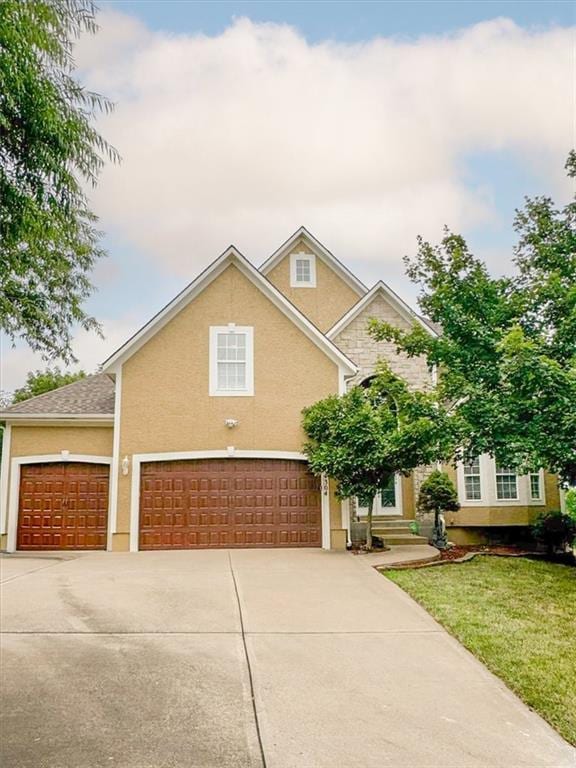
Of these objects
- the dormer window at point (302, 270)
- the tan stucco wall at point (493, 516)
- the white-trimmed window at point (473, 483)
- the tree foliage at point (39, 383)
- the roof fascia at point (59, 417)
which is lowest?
the tan stucco wall at point (493, 516)

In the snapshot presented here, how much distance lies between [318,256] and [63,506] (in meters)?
11.3

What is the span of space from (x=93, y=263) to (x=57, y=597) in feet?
34.0

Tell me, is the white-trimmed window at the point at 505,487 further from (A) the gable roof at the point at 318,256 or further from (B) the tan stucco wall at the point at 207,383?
(A) the gable roof at the point at 318,256

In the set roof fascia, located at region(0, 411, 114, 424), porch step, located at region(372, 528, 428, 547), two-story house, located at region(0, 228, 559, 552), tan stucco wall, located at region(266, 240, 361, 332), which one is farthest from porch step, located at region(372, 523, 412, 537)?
roof fascia, located at region(0, 411, 114, 424)

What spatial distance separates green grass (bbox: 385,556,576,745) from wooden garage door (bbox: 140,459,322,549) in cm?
380

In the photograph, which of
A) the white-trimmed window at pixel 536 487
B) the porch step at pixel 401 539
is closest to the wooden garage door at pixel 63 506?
the porch step at pixel 401 539

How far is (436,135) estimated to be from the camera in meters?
13.2

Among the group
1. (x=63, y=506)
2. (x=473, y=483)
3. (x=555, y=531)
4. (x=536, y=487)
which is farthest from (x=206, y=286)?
(x=555, y=531)

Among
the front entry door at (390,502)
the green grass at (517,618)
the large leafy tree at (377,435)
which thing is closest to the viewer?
the green grass at (517,618)

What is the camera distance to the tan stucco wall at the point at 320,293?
19734 millimetres

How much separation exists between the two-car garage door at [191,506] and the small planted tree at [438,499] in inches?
125

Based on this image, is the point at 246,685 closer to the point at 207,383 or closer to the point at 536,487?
the point at 207,383

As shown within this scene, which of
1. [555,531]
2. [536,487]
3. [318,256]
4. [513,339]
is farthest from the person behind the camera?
[318,256]

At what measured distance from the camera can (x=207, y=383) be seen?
48.9 ft
